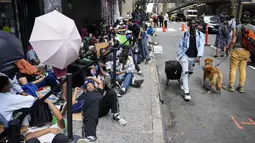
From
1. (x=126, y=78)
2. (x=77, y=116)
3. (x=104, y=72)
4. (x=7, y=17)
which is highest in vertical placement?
(x=7, y=17)

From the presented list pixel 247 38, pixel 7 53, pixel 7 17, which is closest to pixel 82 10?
pixel 7 17

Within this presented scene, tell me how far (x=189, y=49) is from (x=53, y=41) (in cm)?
327

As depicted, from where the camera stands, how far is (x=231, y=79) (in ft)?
22.2

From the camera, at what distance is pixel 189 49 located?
6.17 metres

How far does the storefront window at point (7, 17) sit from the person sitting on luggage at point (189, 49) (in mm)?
4665

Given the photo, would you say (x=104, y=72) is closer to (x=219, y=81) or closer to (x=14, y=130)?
(x=219, y=81)

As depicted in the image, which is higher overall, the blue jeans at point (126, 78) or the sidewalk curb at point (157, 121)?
the blue jeans at point (126, 78)

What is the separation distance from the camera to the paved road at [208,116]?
14.8 feet

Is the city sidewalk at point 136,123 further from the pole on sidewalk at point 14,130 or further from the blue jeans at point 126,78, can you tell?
the pole on sidewalk at point 14,130

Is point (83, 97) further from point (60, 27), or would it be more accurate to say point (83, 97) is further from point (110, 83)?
point (110, 83)

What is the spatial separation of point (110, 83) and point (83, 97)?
175 centimetres

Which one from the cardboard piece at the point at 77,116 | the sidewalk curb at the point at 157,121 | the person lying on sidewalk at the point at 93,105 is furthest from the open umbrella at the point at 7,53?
the sidewalk curb at the point at 157,121

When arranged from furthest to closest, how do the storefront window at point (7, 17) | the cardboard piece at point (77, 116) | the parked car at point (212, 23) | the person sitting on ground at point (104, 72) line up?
the parked car at point (212, 23) < the storefront window at point (7, 17) < the person sitting on ground at point (104, 72) < the cardboard piece at point (77, 116)

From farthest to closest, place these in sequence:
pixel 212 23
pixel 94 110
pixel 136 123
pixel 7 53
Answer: pixel 212 23, pixel 136 123, pixel 94 110, pixel 7 53
